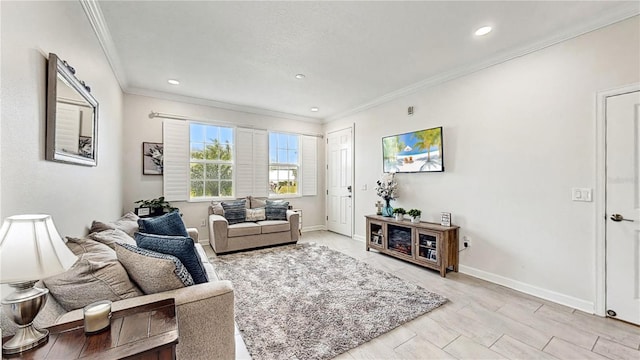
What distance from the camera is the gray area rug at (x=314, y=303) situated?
185cm

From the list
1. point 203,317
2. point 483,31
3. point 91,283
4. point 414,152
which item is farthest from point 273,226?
point 483,31

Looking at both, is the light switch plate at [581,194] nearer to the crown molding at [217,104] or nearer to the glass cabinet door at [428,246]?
the glass cabinet door at [428,246]

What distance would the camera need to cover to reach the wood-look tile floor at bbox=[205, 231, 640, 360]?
1.75 metres

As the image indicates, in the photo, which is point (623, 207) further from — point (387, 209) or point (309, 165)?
point (309, 165)

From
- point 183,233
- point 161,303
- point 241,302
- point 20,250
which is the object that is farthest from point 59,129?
point 241,302

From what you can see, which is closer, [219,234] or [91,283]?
[91,283]

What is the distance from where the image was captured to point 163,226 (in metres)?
2.57

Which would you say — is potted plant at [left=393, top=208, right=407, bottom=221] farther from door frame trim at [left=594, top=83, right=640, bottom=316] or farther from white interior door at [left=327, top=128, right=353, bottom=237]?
door frame trim at [left=594, top=83, right=640, bottom=316]

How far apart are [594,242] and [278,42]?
3.57m

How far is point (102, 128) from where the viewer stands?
255 centimetres

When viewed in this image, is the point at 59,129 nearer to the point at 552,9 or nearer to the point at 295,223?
the point at 295,223

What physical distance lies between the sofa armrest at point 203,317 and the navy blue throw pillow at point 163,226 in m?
1.37

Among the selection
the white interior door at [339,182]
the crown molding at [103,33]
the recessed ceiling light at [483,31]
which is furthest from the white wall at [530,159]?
the crown molding at [103,33]

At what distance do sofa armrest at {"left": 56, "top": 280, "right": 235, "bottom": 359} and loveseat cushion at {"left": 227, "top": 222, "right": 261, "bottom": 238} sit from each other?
8.62ft
